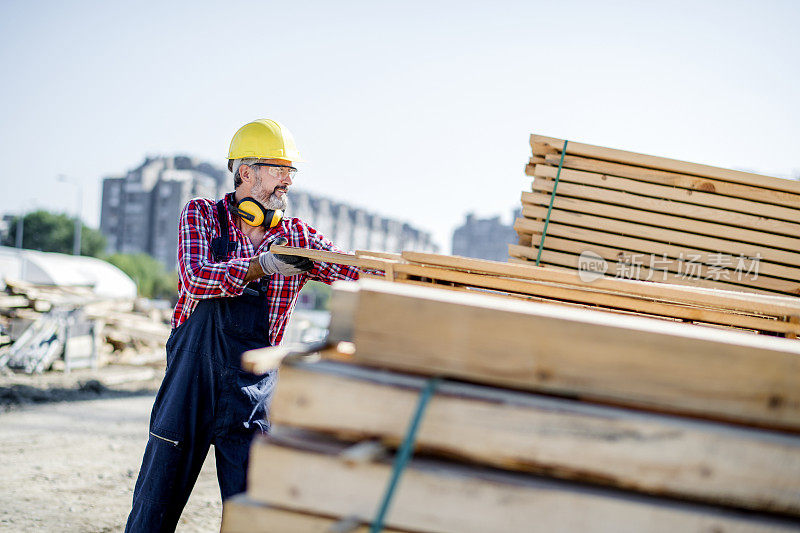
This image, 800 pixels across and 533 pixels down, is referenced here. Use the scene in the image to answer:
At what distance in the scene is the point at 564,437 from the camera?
1.55 metres

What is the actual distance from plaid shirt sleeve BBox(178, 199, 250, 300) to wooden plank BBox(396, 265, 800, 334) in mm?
855

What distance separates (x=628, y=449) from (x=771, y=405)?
0.36 m

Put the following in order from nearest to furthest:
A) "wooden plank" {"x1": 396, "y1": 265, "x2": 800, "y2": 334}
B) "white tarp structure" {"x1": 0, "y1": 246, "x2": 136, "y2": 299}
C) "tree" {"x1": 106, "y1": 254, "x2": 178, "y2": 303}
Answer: "wooden plank" {"x1": 396, "y1": 265, "x2": 800, "y2": 334} < "white tarp structure" {"x1": 0, "y1": 246, "x2": 136, "y2": 299} < "tree" {"x1": 106, "y1": 254, "x2": 178, "y2": 303}

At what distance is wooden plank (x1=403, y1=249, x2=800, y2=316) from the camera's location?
2688 millimetres

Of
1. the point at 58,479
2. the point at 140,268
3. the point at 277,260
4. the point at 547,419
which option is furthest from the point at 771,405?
the point at 140,268

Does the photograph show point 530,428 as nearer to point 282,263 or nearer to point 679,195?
point 282,263

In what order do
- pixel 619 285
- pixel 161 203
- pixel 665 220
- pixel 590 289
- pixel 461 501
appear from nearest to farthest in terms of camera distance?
pixel 461 501, pixel 619 285, pixel 590 289, pixel 665 220, pixel 161 203

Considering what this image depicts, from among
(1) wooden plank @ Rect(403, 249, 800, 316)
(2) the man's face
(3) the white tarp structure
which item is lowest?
(3) the white tarp structure

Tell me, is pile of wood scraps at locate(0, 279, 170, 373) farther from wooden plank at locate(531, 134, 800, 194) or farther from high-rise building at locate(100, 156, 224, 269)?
high-rise building at locate(100, 156, 224, 269)

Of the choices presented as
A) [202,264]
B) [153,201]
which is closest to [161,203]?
[153,201]

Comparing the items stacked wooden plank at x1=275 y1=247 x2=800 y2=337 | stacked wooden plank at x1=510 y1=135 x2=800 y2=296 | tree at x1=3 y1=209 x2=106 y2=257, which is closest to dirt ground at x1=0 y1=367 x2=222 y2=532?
stacked wooden plank at x1=275 y1=247 x2=800 y2=337

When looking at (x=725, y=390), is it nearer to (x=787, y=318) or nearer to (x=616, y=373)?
(x=616, y=373)

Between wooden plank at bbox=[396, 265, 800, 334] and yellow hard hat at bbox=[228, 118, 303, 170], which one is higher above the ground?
yellow hard hat at bbox=[228, 118, 303, 170]

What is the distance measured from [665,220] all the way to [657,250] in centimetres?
19
